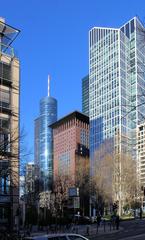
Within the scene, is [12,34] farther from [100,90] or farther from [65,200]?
[100,90]

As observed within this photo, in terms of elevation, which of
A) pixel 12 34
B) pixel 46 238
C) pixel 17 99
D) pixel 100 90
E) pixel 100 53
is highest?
pixel 12 34

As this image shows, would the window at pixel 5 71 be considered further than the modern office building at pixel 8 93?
Yes

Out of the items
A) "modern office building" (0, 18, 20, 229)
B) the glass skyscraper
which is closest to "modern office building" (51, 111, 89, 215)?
"modern office building" (0, 18, 20, 229)

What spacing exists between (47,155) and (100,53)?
Answer: 164m

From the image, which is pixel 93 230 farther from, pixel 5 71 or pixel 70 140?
pixel 70 140

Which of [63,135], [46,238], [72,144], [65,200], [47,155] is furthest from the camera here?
[47,155]

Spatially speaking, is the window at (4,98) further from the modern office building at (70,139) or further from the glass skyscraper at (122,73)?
the modern office building at (70,139)

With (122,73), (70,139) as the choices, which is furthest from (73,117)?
(122,73)

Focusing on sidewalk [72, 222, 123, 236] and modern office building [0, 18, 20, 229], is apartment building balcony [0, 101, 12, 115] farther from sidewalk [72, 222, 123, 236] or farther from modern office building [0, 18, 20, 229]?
sidewalk [72, 222, 123, 236]

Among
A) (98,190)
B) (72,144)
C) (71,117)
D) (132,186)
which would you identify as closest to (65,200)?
(98,190)

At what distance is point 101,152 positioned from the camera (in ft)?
395

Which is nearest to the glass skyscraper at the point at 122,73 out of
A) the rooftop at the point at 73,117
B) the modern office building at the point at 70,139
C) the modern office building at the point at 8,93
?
the modern office building at the point at 8,93

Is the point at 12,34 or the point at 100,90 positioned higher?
the point at 12,34

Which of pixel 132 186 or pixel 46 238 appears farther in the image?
pixel 132 186
